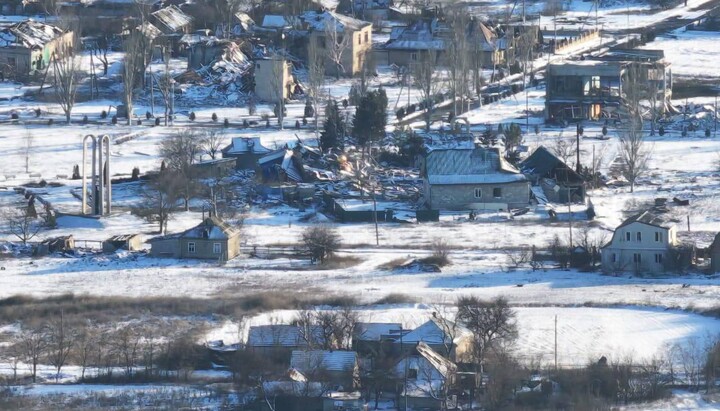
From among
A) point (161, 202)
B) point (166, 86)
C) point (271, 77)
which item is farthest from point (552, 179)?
point (166, 86)

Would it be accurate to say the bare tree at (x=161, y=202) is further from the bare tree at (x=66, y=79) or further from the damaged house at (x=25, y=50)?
the damaged house at (x=25, y=50)

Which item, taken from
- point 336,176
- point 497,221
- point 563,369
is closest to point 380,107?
point 336,176

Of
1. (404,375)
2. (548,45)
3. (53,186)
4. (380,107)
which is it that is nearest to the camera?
(404,375)

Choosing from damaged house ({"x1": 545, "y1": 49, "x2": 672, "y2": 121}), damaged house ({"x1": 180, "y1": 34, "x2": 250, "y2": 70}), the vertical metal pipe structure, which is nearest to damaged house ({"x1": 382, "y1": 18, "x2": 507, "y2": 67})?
damaged house ({"x1": 180, "y1": 34, "x2": 250, "y2": 70})

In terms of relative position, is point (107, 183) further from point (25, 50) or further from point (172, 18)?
point (172, 18)

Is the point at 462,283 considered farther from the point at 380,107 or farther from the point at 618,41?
the point at 618,41

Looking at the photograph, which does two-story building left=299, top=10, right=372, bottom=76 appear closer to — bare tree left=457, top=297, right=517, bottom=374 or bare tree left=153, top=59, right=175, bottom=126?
bare tree left=153, top=59, right=175, bottom=126
